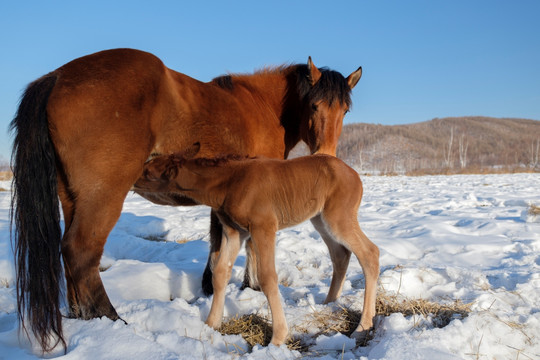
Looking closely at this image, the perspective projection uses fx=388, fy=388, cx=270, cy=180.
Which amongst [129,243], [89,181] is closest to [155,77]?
[89,181]

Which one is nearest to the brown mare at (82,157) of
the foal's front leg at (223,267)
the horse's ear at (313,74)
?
the foal's front leg at (223,267)

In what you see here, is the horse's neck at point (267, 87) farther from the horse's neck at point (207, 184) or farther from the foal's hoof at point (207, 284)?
the foal's hoof at point (207, 284)

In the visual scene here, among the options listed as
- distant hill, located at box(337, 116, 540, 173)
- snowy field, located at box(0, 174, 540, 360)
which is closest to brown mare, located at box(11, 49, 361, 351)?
snowy field, located at box(0, 174, 540, 360)

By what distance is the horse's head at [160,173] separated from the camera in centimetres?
290

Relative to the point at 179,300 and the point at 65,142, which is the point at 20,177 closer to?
the point at 65,142

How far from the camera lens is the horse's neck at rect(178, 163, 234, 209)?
306 cm

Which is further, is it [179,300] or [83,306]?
[179,300]

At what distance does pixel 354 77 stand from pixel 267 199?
7.75 ft

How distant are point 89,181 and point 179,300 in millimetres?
1311

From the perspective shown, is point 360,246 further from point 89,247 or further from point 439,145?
point 439,145

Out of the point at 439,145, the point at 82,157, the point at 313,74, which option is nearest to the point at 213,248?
the point at 82,157

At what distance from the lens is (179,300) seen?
3379mm

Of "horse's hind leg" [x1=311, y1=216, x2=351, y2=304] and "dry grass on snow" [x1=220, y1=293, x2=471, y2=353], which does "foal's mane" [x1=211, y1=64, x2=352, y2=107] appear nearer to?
"horse's hind leg" [x1=311, y1=216, x2=351, y2=304]

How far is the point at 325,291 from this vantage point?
12.6 feet
